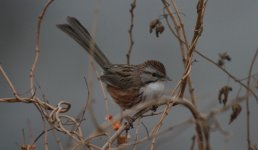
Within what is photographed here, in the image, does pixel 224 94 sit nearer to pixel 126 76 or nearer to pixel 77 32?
Result: pixel 77 32

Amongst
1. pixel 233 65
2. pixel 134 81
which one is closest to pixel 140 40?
pixel 233 65

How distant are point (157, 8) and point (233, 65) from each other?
1.17m

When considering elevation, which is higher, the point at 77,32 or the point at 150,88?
the point at 77,32

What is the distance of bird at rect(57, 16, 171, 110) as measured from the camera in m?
4.74

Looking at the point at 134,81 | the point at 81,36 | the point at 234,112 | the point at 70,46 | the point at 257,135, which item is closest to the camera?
the point at 234,112

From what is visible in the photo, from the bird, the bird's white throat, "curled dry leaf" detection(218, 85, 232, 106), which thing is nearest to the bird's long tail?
the bird

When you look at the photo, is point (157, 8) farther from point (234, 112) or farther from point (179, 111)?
point (234, 112)

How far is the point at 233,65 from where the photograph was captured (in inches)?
298

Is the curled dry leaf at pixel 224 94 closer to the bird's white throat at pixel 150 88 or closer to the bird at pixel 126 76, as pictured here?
the bird at pixel 126 76

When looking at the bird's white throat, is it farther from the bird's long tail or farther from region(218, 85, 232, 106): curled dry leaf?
region(218, 85, 232, 106): curled dry leaf

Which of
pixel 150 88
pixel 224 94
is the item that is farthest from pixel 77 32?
pixel 224 94

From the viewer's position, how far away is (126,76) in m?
5.27

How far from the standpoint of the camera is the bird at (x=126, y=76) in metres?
4.74

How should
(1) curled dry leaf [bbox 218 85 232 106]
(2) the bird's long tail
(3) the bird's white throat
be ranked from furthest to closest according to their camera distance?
(3) the bird's white throat
(2) the bird's long tail
(1) curled dry leaf [bbox 218 85 232 106]
